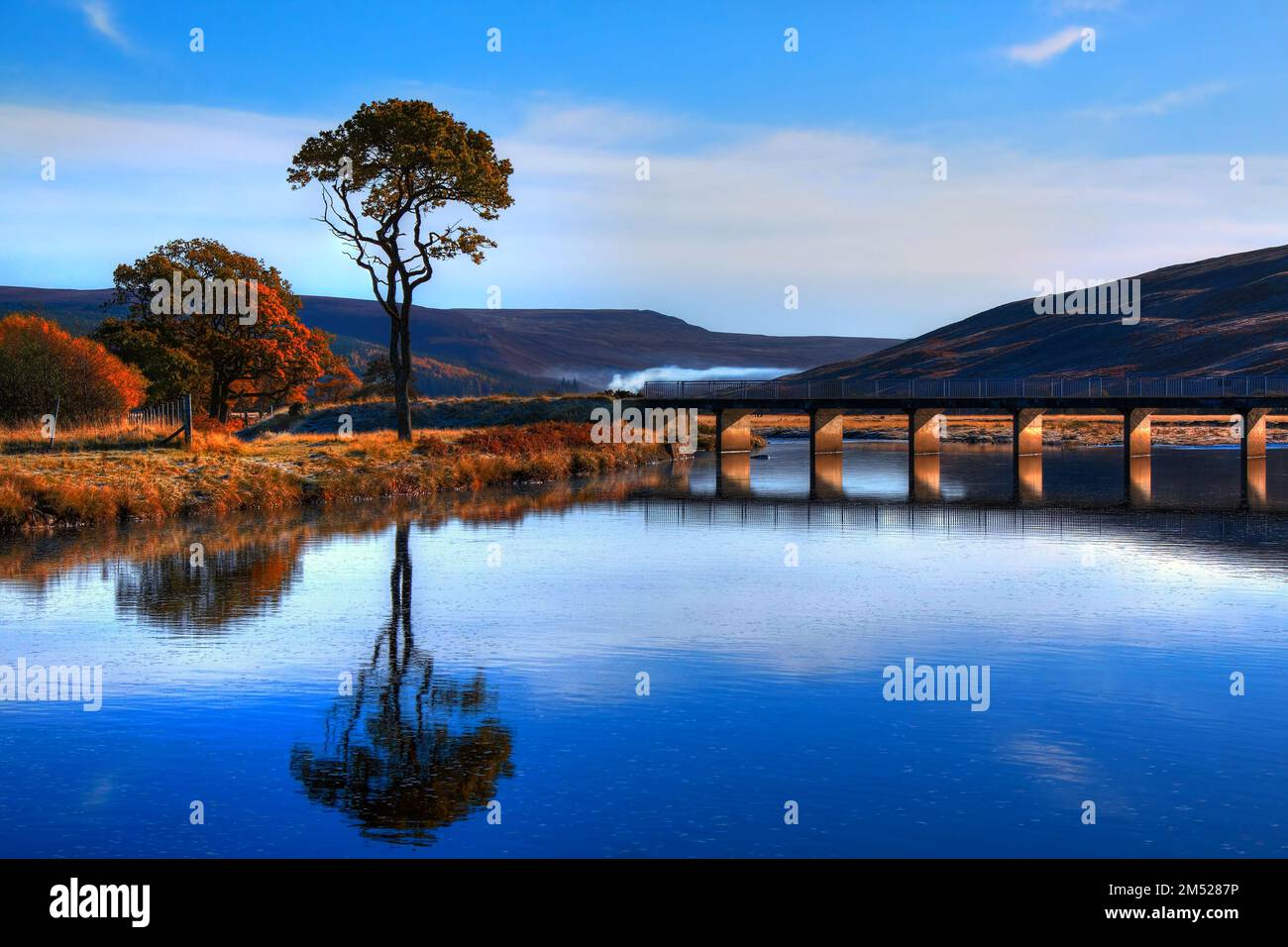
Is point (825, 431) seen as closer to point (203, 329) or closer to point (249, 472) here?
point (203, 329)

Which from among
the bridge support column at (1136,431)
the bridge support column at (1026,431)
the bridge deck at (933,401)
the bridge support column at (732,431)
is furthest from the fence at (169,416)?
the bridge support column at (1136,431)

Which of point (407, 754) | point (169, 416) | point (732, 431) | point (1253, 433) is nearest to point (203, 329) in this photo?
point (169, 416)

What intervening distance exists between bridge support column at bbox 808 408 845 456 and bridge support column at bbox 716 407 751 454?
16.3 feet

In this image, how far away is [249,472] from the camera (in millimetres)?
51500

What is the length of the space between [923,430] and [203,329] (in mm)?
48910

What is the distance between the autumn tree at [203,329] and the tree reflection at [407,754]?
168 feet

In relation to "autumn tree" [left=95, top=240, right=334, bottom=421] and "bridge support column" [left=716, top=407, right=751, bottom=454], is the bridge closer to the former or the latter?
"bridge support column" [left=716, top=407, right=751, bottom=454]

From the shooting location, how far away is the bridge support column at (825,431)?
9500 centimetres

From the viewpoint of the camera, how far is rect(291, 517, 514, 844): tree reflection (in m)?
14.8

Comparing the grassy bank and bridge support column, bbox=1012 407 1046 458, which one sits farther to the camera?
bridge support column, bbox=1012 407 1046 458

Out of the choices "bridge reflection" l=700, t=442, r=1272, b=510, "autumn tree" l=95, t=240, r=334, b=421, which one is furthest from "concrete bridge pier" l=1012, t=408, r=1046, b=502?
"autumn tree" l=95, t=240, r=334, b=421

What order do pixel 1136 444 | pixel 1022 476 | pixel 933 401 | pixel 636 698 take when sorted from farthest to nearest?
pixel 1136 444 → pixel 933 401 → pixel 1022 476 → pixel 636 698

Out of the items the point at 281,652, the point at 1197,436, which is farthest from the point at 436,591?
the point at 1197,436
